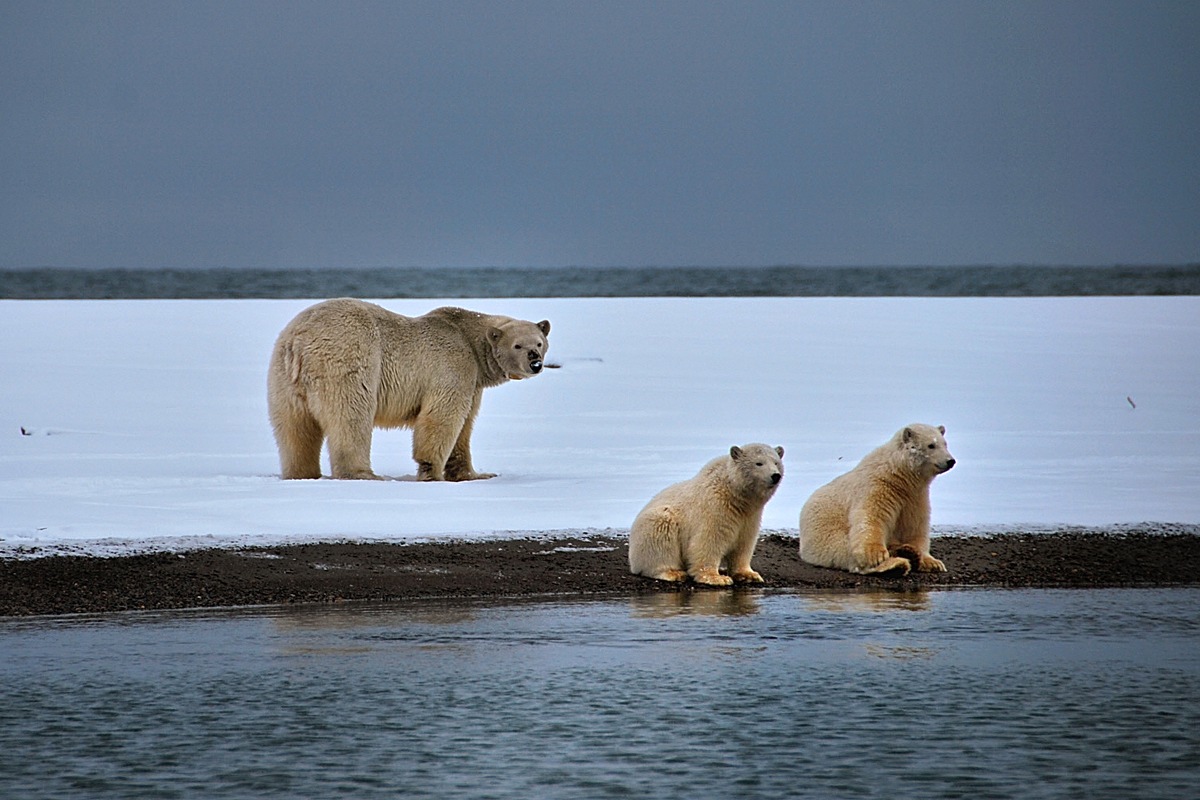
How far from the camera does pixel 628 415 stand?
18.3 m

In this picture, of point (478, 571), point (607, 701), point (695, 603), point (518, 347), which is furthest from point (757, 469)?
point (518, 347)

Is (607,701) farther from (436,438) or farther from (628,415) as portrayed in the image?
(628,415)

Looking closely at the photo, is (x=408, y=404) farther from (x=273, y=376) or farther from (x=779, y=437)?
(x=779, y=437)

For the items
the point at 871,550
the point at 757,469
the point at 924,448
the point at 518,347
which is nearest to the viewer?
the point at 757,469

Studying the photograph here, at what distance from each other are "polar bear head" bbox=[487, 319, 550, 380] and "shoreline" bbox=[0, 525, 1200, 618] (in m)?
3.15

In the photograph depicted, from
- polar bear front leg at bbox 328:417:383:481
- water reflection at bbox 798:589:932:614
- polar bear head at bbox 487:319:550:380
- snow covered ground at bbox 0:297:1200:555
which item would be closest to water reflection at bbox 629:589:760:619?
water reflection at bbox 798:589:932:614

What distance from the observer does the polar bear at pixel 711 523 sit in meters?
10.3

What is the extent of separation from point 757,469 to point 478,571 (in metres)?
1.88

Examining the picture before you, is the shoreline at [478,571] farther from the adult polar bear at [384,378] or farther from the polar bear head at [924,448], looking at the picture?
the adult polar bear at [384,378]

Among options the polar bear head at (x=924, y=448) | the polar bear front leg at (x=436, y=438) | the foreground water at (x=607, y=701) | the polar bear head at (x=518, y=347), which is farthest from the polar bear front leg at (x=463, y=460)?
the foreground water at (x=607, y=701)

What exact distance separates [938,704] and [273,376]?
8.05 metres

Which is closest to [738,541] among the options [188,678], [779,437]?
[188,678]

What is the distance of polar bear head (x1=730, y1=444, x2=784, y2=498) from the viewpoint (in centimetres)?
1018

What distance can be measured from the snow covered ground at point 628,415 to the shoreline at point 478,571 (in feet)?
1.43
